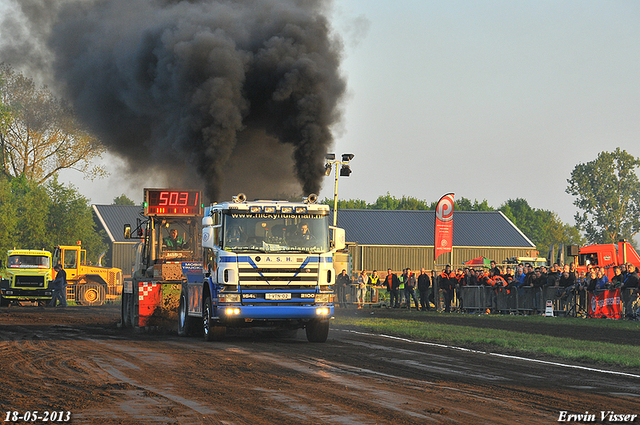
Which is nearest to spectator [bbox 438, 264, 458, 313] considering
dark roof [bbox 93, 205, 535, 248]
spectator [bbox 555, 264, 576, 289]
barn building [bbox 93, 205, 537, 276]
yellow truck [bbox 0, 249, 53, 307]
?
spectator [bbox 555, 264, 576, 289]

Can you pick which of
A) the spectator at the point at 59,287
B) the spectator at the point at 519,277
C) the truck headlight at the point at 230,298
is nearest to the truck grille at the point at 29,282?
the spectator at the point at 59,287

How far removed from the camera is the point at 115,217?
83.4 m

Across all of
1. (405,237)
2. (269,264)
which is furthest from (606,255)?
(405,237)

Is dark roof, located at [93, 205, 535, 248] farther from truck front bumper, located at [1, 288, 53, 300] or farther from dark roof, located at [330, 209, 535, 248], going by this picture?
truck front bumper, located at [1, 288, 53, 300]

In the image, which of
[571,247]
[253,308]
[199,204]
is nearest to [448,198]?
[571,247]

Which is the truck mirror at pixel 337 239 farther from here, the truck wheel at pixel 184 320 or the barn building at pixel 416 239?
the barn building at pixel 416 239

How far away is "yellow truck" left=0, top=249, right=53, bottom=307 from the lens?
129 ft

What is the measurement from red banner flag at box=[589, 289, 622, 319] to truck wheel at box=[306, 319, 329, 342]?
40.6ft

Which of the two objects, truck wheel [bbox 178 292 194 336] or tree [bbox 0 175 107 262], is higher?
tree [bbox 0 175 107 262]

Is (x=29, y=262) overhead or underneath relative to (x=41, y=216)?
underneath

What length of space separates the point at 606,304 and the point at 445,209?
462 inches

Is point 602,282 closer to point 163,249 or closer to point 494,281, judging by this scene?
point 494,281

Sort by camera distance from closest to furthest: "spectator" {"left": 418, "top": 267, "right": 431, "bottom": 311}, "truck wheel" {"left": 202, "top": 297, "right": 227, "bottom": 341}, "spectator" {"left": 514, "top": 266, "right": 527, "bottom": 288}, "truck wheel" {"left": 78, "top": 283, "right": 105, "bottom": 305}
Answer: "truck wheel" {"left": 202, "top": 297, "right": 227, "bottom": 341} < "spectator" {"left": 514, "top": 266, "right": 527, "bottom": 288} < "spectator" {"left": 418, "top": 267, "right": 431, "bottom": 311} < "truck wheel" {"left": 78, "top": 283, "right": 105, "bottom": 305}

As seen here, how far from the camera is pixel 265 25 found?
87.5 feet
